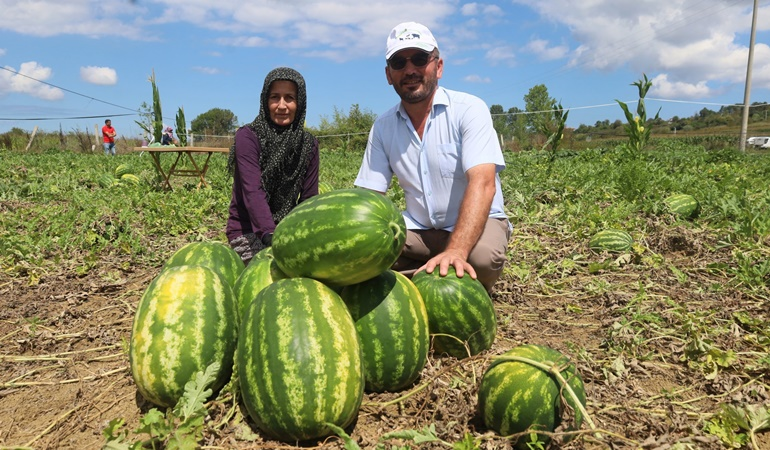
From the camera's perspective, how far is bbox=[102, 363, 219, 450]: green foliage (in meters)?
2.01

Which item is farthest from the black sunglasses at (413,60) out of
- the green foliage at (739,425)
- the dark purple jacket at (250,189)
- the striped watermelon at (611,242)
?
the striped watermelon at (611,242)

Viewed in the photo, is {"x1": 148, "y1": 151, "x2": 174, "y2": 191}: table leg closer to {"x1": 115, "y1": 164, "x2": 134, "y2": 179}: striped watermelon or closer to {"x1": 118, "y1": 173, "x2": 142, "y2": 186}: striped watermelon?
{"x1": 118, "y1": 173, "x2": 142, "y2": 186}: striped watermelon

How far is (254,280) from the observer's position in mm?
2799

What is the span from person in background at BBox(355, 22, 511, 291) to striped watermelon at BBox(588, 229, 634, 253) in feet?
5.49

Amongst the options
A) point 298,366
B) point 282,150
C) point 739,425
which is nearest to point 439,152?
point 282,150

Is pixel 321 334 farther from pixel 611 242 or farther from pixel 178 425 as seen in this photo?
pixel 611 242

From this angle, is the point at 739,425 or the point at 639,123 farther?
the point at 639,123

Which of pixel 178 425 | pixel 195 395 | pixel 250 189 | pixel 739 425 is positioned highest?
pixel 250 189

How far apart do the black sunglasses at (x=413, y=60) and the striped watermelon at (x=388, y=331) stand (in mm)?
1718

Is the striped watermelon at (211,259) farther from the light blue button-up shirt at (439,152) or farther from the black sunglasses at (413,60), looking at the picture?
the black sunglasses at (413,60)

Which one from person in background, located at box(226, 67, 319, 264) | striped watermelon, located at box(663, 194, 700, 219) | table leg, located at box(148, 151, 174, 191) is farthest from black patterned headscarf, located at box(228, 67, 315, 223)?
table leg, located at box(148, 151, 174, 191)

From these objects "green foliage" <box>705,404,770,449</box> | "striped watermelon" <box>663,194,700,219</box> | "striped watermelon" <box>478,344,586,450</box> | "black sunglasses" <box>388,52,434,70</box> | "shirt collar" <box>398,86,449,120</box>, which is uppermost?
"black sunglasses" <box>388,52,434,70</box>

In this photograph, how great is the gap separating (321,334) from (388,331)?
1.51ft

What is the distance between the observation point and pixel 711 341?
3.19m
